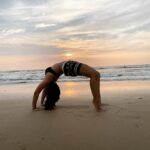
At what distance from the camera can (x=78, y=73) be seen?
248 inches

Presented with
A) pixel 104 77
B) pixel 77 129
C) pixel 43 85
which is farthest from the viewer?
pixel 104 77

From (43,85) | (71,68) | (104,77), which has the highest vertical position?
(71,68)

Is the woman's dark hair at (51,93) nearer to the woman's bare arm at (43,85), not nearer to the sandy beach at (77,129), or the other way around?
the woman's bare arm at (43,85)

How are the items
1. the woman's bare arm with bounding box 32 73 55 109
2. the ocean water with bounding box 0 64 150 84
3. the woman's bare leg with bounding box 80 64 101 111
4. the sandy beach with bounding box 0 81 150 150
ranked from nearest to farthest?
the sandy beach with bounding box 0 81 150 150, the woman's bare leg with bounding box 80 64 101 111, the woman's bare arm with bounding box 32 73 55 109, the ocean water with bounding box 0 64 150 84

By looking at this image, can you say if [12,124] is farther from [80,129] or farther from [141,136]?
[141,136]

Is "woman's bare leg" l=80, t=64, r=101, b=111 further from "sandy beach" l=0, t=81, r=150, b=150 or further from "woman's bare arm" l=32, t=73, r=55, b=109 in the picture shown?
"woman's bare arm" l=32, t=73, r=55, b=109

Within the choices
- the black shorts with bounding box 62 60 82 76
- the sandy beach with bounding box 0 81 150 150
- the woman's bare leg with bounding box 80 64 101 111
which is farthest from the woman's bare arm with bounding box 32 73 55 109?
the woman's bare leg with bounding box 80 64 101 111

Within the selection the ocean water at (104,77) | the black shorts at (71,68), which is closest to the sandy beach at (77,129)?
the black shorts at (71,68)

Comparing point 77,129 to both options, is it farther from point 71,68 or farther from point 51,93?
point 51,93

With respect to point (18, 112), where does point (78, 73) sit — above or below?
above

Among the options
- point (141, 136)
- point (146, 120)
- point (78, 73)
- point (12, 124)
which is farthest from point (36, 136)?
point (78, 73)

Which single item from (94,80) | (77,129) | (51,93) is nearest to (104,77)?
(51,93)

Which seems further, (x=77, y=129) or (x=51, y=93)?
(x=51, y=93)

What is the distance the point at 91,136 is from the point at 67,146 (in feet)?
1.57
